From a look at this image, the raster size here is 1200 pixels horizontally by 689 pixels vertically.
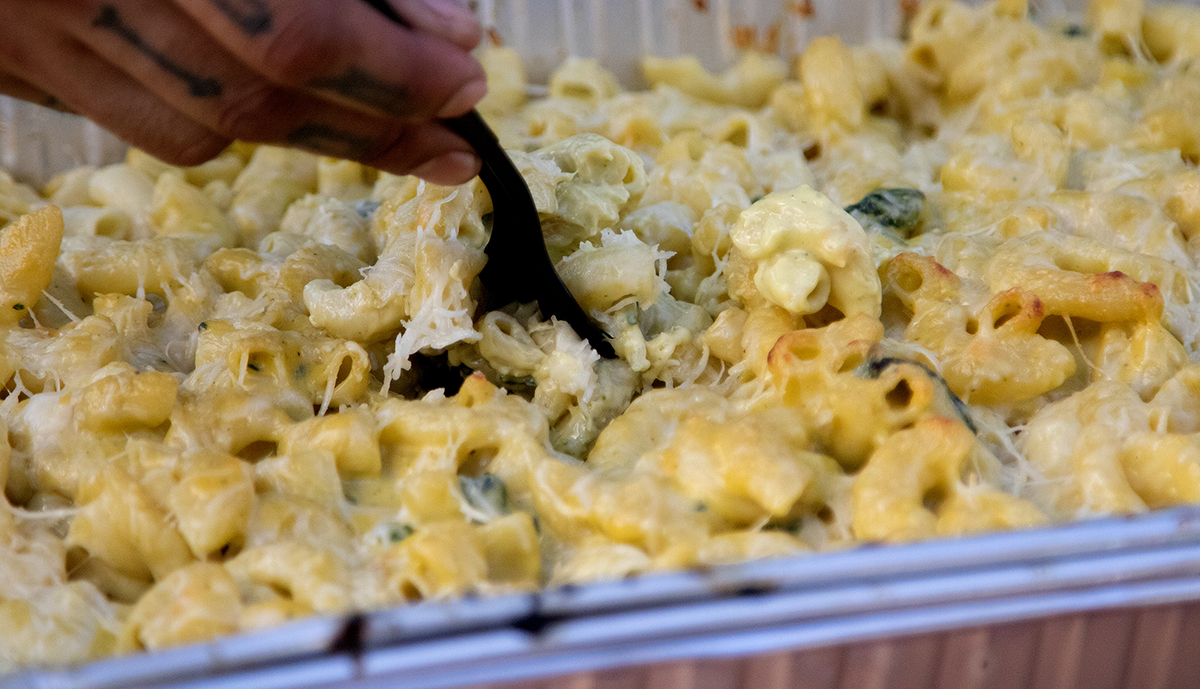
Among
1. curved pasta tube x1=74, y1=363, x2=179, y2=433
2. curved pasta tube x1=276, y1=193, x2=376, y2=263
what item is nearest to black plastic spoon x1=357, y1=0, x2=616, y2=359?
curved pasta tube x1=276, y1=193, x2=376, y2=263

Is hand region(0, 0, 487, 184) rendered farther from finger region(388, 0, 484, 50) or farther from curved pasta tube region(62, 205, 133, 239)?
curved pasta tube region(62, 205, 133, 239)

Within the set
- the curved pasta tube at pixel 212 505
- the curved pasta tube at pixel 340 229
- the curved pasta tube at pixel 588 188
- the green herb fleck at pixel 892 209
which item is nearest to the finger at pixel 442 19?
the curved pasta tube at pixel 588 188

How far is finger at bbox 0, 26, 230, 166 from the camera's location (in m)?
0.85

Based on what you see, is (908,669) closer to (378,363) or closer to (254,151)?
(378,363)

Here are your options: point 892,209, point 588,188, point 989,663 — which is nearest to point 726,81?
point 892,209

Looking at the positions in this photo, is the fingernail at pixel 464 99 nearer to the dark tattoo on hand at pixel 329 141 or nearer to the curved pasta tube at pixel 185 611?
the dark tattoo on hand at pixel 329 141

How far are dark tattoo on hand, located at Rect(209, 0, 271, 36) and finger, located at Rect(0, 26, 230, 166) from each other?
0.22m

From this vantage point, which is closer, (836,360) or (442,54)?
(442,54)

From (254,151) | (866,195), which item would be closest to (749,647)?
(866,195)

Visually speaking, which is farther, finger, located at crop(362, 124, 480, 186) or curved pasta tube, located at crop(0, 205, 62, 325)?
curved pasta tube, located at crop(0, 205, 62, 325)

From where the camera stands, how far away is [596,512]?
0.91m

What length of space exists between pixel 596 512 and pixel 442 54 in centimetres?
43

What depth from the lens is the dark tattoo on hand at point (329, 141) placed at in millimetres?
852

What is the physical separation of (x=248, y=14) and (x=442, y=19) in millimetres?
169
